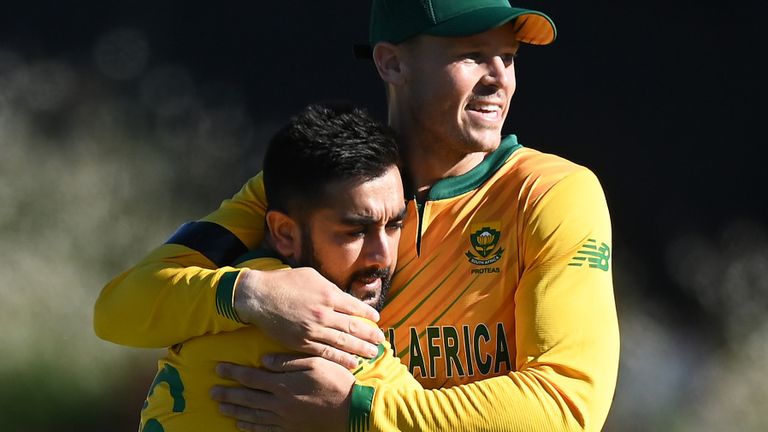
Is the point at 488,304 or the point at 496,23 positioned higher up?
the point at 496,23

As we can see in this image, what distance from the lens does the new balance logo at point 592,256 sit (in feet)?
8.35

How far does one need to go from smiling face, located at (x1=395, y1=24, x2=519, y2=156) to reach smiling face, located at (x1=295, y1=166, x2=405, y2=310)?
28 centimetres

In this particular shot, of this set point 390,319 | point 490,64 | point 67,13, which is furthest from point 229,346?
point 67,13

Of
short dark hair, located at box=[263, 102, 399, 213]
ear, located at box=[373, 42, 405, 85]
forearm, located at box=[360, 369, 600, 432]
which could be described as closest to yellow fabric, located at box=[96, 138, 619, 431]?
forearm, located at box=[360, 369, 600, 432]

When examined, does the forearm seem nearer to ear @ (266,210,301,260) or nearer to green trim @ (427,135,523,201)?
ear @ (266,210,301,260)

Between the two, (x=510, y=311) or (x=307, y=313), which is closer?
(x=307, y=313)

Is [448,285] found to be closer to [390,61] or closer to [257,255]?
[257,255]

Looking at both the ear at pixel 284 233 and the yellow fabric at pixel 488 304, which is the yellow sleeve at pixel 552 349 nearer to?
the yellow fabric at pixel 488 304

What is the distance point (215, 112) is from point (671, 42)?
1611 mm

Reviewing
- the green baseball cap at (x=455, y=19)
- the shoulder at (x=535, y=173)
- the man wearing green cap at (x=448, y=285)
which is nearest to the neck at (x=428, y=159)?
the man wearing green cap at (x=448, y=285)

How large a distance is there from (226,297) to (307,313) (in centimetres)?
17

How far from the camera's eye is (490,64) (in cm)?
284

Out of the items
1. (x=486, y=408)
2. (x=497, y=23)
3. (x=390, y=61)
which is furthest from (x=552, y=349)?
(x=390, y=61)

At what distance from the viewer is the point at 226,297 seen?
2.45 m
